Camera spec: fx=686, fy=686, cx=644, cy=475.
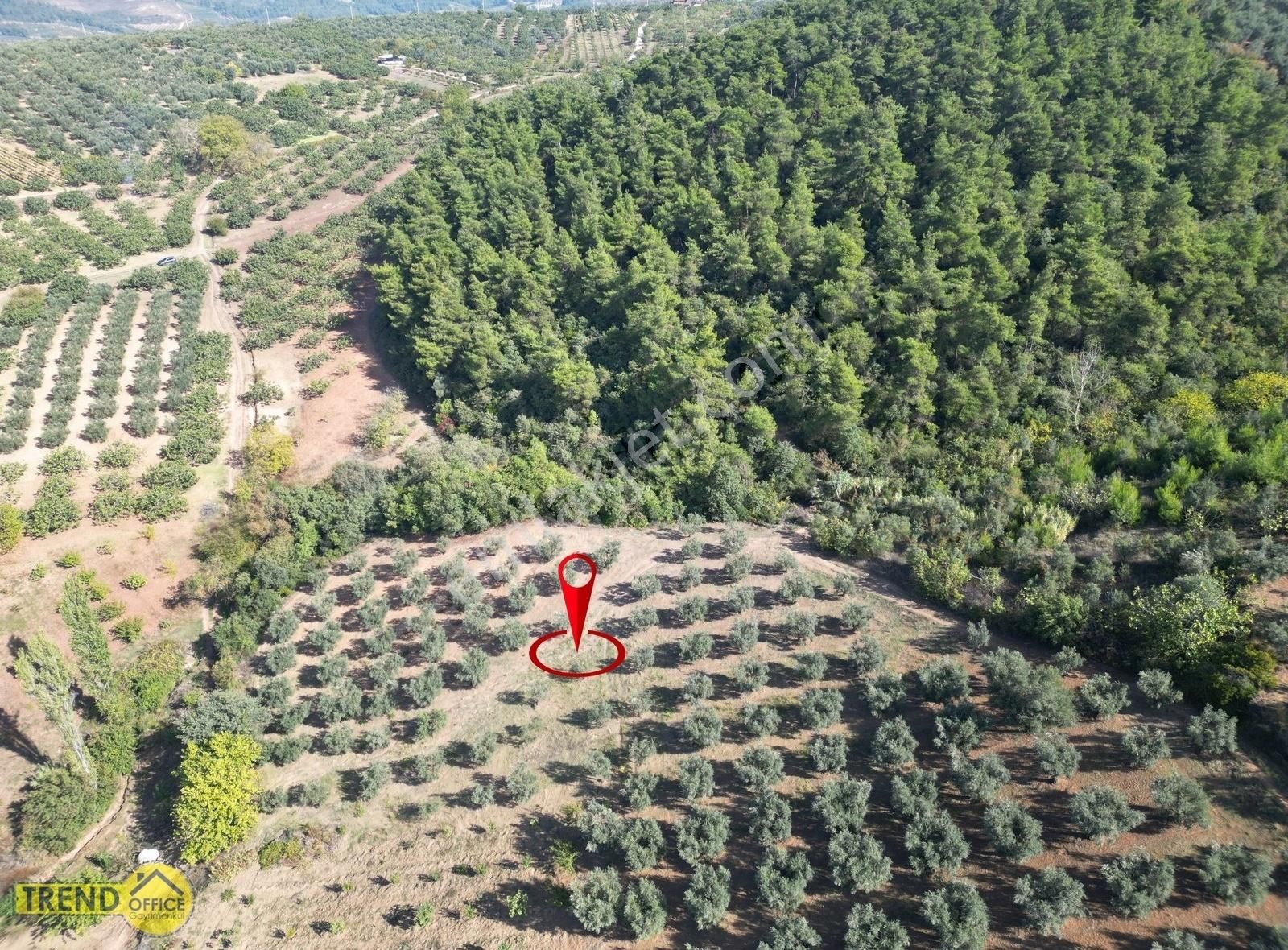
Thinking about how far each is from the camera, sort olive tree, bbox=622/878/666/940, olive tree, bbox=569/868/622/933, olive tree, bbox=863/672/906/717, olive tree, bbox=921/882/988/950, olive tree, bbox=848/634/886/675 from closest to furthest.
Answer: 1. olive tree, bbox=921/882/988/950
2. olive tree, bbox=622/878/666/940
3. olive tree, bbox=569/868/622/933
4. olive tree, bbox=863/672/906/717
5. olive tree, bbox=848/634/886/675

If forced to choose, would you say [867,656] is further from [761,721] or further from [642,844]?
[642,844]

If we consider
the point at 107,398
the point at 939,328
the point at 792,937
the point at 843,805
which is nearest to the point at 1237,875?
the point at 843,805

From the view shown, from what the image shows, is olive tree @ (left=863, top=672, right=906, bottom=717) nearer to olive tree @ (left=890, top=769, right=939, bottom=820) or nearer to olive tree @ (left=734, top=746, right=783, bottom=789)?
olive tree @ (left=890, top=769, right=939, bottom=820)

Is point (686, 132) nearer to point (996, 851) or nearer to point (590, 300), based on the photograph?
point (590, 300)

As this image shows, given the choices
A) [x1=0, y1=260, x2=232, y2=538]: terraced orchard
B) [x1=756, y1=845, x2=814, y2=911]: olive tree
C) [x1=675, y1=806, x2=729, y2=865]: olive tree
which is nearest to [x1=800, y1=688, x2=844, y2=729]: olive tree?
[x1=756, y1=845, x2=814, y2=911]: olive tree

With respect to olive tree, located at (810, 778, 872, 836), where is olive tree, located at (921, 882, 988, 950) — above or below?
below

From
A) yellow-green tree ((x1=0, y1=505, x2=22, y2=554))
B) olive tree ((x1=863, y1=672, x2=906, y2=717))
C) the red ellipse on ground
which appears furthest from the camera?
yellow-green tree ((x1=0, y1=505, x2=22, y2=554))
